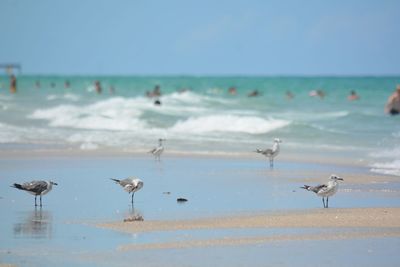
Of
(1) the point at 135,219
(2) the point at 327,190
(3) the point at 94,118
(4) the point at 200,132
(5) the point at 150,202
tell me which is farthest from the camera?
(3) the point at 94,118

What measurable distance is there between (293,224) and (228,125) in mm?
20752

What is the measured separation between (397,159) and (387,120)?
16.5 meters

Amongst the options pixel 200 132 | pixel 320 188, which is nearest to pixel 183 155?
pixel 320 188

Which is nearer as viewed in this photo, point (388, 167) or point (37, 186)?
point (37, 186)

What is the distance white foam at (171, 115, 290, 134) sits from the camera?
3142cm

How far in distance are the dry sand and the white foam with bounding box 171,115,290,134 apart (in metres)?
17.7

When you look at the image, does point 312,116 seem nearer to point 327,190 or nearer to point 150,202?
point 327,190

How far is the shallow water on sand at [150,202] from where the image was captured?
10297 mm

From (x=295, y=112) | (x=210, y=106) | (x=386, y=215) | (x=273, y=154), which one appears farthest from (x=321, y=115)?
(x=386, y=215)

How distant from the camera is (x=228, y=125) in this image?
32906 mm

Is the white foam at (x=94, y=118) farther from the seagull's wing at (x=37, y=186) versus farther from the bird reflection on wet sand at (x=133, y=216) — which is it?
the bird reflection on wet sand at (x=133, y=216)

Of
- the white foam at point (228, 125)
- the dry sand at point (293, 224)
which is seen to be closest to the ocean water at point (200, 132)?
the white foam at point (228, 125)

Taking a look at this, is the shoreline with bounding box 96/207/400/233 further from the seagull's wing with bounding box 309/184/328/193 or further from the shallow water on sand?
the seagull's wing with bounding box 309/184/328/193

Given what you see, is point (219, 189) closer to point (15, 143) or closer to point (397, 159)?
point (397, 159)
